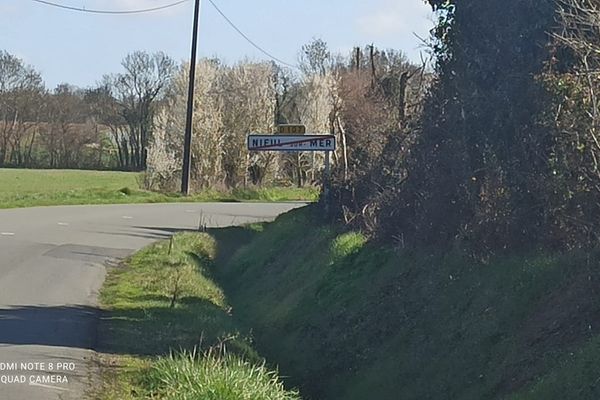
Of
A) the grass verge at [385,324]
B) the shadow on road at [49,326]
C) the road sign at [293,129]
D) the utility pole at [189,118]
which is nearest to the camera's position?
the grass verge at [385,324]

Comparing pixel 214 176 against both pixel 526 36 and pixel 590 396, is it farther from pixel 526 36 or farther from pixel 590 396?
pixel 590 396

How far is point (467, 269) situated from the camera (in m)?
11.1

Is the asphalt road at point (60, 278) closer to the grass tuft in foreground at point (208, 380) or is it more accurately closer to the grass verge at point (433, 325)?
the grass tuft in foreground at point (208, 380)

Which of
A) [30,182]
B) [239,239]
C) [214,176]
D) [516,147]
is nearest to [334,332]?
[516,147]

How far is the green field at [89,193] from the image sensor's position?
131ft

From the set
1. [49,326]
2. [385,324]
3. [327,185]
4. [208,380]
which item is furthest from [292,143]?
[208,380]

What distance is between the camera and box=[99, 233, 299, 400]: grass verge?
8.57m

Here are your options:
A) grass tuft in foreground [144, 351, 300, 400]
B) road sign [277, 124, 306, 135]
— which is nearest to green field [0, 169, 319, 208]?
road sign [277, 124, 306, 135]

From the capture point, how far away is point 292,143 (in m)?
21.1

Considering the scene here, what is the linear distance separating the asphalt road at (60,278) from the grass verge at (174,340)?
30cm

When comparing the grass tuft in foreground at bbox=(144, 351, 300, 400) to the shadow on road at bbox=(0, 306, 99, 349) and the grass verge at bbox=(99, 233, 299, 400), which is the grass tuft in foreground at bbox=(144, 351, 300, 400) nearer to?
the grass verge at bbox=(99, 233, 299, 400)

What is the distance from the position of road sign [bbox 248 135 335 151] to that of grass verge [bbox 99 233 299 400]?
2856 mm

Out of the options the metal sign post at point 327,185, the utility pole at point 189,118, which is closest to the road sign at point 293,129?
the metal sign post at point 327,185

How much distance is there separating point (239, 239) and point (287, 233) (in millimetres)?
4710
